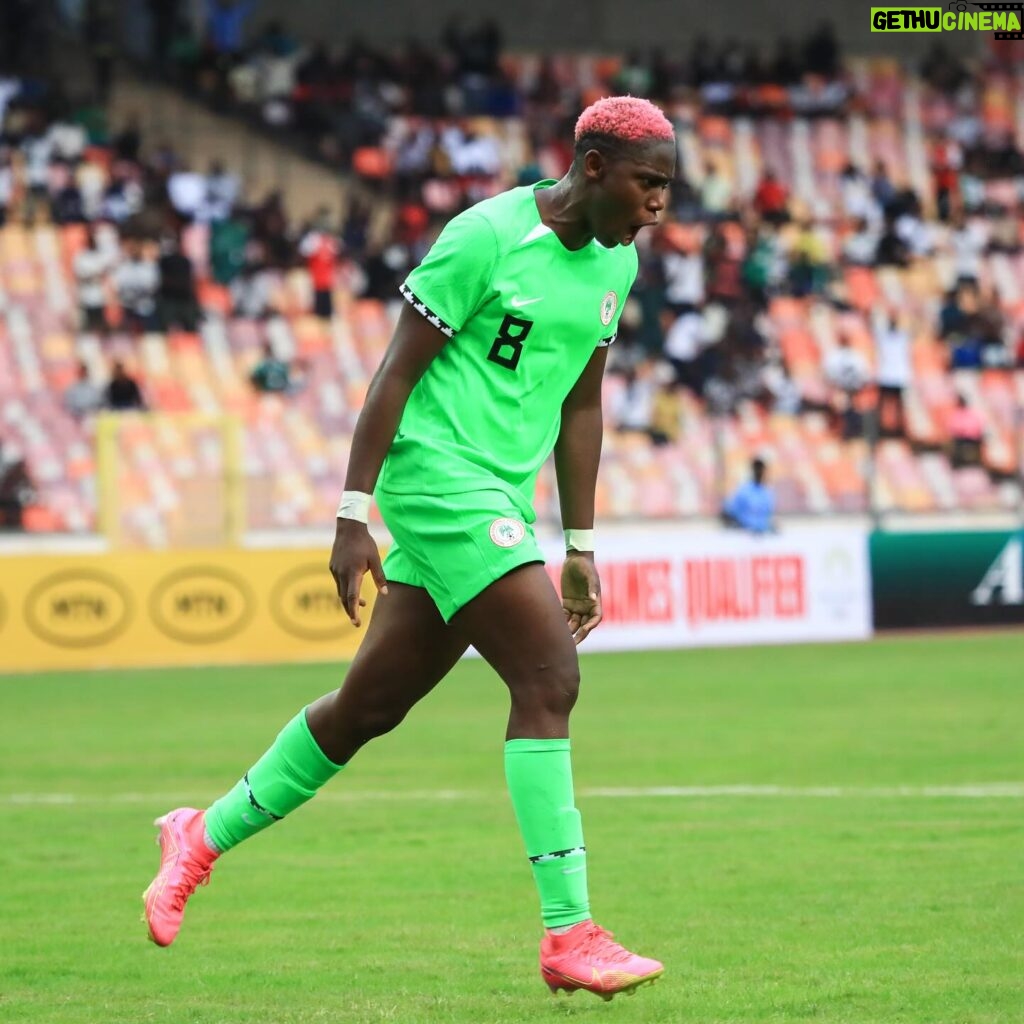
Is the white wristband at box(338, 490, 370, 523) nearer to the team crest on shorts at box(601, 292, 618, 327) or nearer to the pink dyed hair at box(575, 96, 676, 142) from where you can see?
the team crest on shorts at box(601, 292, 618, 327)

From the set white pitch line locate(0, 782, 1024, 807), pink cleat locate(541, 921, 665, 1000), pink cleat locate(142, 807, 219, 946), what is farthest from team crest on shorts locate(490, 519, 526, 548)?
white pitch line locate(0, 782, 1024, 807)

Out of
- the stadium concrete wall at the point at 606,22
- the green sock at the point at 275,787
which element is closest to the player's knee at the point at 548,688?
the green sock at the point at 275,787

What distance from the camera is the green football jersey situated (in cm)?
550

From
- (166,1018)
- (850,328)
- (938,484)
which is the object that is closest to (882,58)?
(850,328)

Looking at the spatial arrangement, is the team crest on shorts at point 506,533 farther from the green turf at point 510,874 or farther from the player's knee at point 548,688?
the green turf at point 510,874

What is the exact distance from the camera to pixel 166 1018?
17.6 ft

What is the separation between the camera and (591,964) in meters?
5.25

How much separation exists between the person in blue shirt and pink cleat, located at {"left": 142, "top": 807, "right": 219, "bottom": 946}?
16805 millimetres

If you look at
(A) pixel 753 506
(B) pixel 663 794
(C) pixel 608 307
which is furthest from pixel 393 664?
(A) pixel 753 506

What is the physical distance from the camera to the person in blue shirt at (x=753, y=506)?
22.8 metres

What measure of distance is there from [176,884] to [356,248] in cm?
2500

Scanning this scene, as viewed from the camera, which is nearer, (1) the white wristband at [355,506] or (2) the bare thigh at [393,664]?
(1) the white wristband at [355,506]

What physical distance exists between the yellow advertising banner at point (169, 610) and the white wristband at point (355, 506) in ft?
45.7

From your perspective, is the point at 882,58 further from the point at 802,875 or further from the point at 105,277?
the point at 802,875
